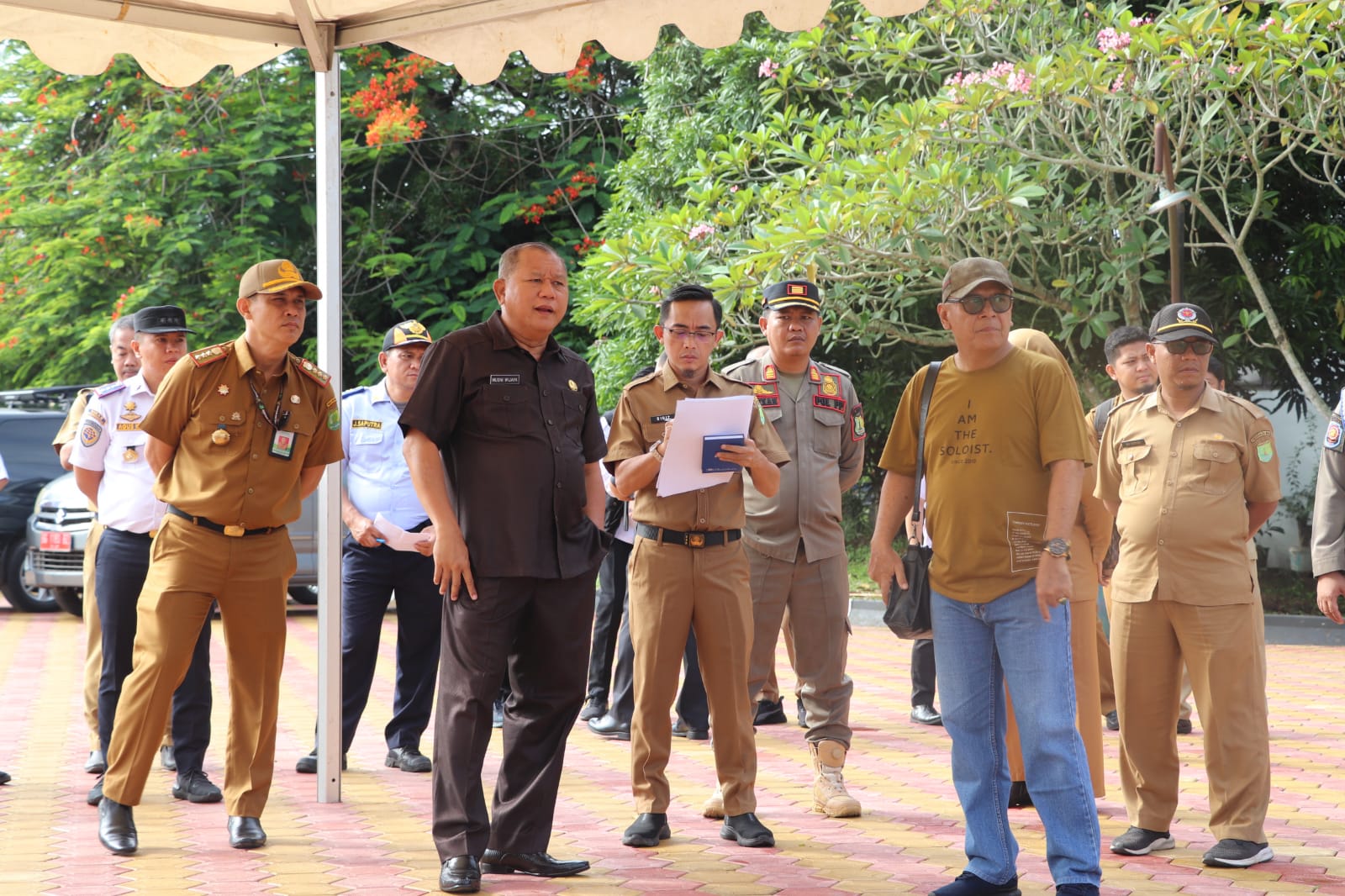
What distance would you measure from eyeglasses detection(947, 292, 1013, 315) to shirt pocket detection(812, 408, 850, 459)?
5.63 feet

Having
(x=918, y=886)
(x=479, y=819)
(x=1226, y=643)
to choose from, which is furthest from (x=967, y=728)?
(x=479, y=819)

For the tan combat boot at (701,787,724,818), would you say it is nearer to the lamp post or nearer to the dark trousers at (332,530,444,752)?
the dark trousers at (332,530,444,752)

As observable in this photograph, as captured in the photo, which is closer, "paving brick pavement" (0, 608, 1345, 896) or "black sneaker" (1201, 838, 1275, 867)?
"paving brick pavement" (0, 608, 1345, 896)

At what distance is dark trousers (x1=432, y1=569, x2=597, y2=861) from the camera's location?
4984mm

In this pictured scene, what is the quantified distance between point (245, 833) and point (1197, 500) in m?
3.95

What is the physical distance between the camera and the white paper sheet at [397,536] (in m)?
7.08

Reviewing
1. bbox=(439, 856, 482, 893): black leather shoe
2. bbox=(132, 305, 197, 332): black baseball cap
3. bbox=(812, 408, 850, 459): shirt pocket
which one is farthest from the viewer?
bbox=(132, 305, 197, 332): black baseball cap

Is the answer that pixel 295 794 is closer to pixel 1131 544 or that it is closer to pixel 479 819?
pixel 479 819

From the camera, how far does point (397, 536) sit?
7117 mm

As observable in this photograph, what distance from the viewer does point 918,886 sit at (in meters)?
4.97

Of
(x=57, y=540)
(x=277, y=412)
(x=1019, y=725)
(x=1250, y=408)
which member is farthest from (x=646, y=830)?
(x=57, y=540)

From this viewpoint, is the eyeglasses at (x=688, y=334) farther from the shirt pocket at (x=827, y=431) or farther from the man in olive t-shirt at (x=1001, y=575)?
the man in olive t-shirt at (x=1001, y=575)

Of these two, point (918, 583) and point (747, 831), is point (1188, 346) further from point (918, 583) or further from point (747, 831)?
point (747, 831)

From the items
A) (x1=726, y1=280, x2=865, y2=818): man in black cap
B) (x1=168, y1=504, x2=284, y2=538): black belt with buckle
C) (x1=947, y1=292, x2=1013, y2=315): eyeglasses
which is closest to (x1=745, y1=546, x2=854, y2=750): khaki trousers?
(x1=726, y1=280, x2=865, y2=818): man in black cap
